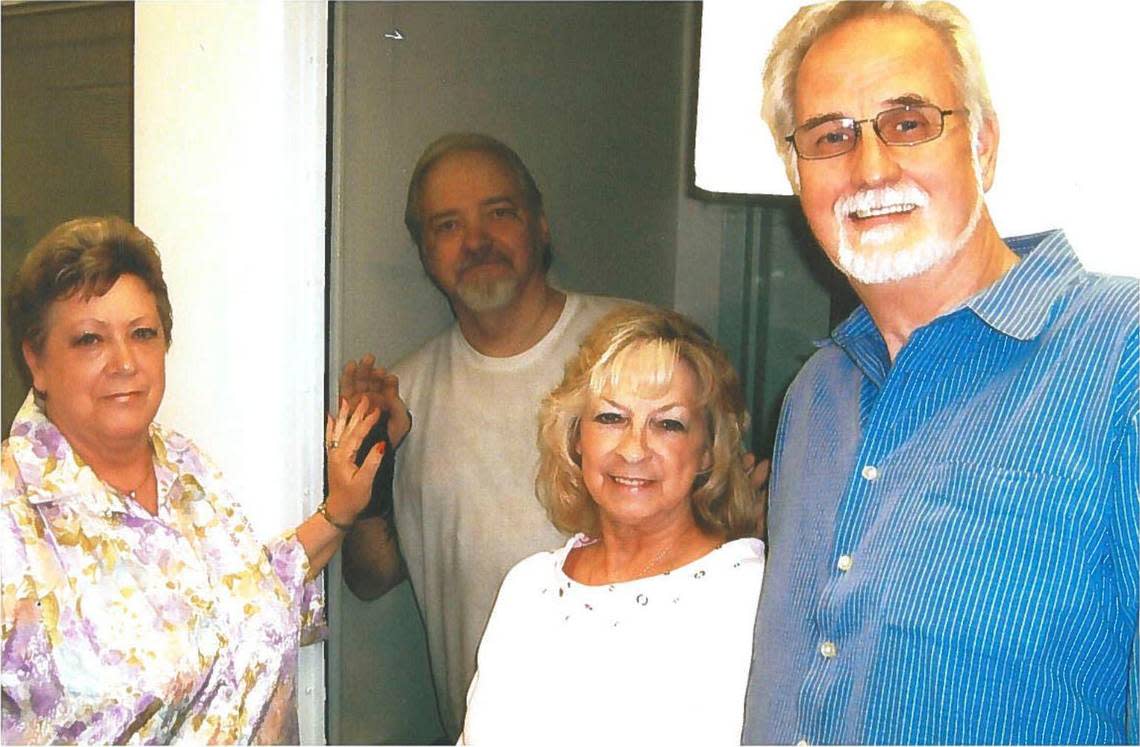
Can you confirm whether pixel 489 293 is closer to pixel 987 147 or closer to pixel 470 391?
pixel 470 391

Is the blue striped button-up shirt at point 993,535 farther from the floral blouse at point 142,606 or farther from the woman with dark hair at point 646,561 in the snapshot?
the floral blouse at point 142,606

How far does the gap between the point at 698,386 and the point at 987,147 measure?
49cm

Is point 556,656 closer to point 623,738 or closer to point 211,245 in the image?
point 623,738

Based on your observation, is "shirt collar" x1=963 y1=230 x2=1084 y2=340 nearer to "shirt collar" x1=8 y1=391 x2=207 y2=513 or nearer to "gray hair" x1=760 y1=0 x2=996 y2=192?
"gray hair" x1=760 y1=0 x2=996 y2=192

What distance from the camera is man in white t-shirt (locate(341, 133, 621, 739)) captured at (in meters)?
1.64

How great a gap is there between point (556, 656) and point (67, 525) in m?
0.74

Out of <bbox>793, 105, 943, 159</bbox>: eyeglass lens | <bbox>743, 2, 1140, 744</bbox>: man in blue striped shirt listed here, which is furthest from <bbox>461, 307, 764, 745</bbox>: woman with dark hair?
<bbox>793, 105, 943, 159</bbox>: eyeglass lens

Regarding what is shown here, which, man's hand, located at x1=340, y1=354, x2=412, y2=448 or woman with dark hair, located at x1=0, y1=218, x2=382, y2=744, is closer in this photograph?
woman with dark hair, located at x1=0, y1=218, x2=382, y2=744

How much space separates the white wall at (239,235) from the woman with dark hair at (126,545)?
40 mm

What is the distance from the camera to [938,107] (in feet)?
4.14

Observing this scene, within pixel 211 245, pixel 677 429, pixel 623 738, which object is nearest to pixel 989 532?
pixel 677 429

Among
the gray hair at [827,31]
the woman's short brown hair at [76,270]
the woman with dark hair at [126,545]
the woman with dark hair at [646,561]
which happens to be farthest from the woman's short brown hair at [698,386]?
the woman's short brown hair at [76,270]

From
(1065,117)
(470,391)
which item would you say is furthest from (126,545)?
(1065,117)

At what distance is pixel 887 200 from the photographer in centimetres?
126
